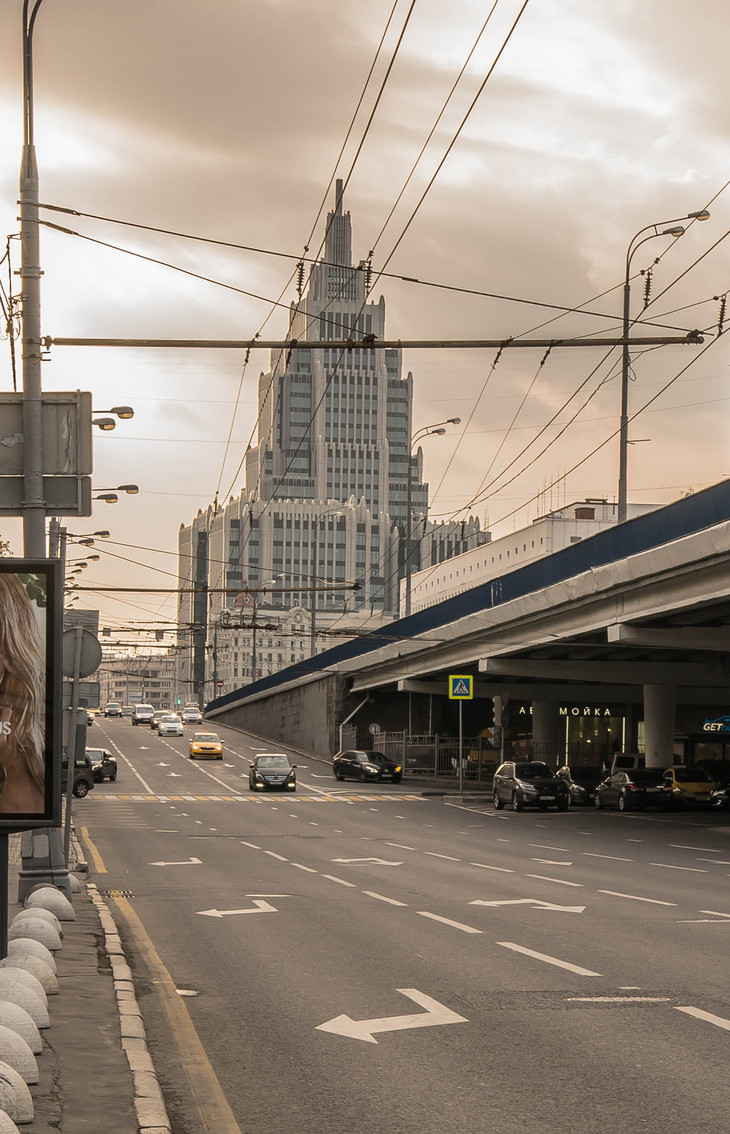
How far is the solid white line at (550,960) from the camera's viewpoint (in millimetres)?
10984

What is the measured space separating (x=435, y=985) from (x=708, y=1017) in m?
2.24

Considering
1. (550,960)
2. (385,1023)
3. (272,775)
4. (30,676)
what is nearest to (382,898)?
(550,960)

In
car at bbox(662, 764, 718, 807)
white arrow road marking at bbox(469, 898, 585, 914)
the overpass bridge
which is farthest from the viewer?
car at bbox(662, 764, 718, 807)

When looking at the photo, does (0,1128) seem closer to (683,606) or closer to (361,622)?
(683,606)

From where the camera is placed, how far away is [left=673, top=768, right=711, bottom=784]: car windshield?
43.4 metres

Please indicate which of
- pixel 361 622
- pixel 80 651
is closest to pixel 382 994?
pixel 80 651

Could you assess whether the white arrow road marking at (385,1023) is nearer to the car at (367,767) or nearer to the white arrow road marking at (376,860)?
the white arrow road marking at (376,860)

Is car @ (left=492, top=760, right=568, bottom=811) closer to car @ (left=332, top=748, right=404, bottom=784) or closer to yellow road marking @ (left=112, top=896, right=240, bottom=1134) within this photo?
car @ (left=332, top=748, right=404, bottom=784)

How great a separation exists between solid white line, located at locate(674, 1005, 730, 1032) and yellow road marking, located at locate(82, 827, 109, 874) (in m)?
14.1

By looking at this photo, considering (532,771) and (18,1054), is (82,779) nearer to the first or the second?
(532,771)

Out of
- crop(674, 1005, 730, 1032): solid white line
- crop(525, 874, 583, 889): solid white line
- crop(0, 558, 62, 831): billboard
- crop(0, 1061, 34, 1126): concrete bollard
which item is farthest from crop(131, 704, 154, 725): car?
crop(0, 1061, 34, 1126): concrete bollard

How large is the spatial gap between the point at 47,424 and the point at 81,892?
5.97 m

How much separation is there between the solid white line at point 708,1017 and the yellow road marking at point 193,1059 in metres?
3.20

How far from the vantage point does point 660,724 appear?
46531 millimetres
